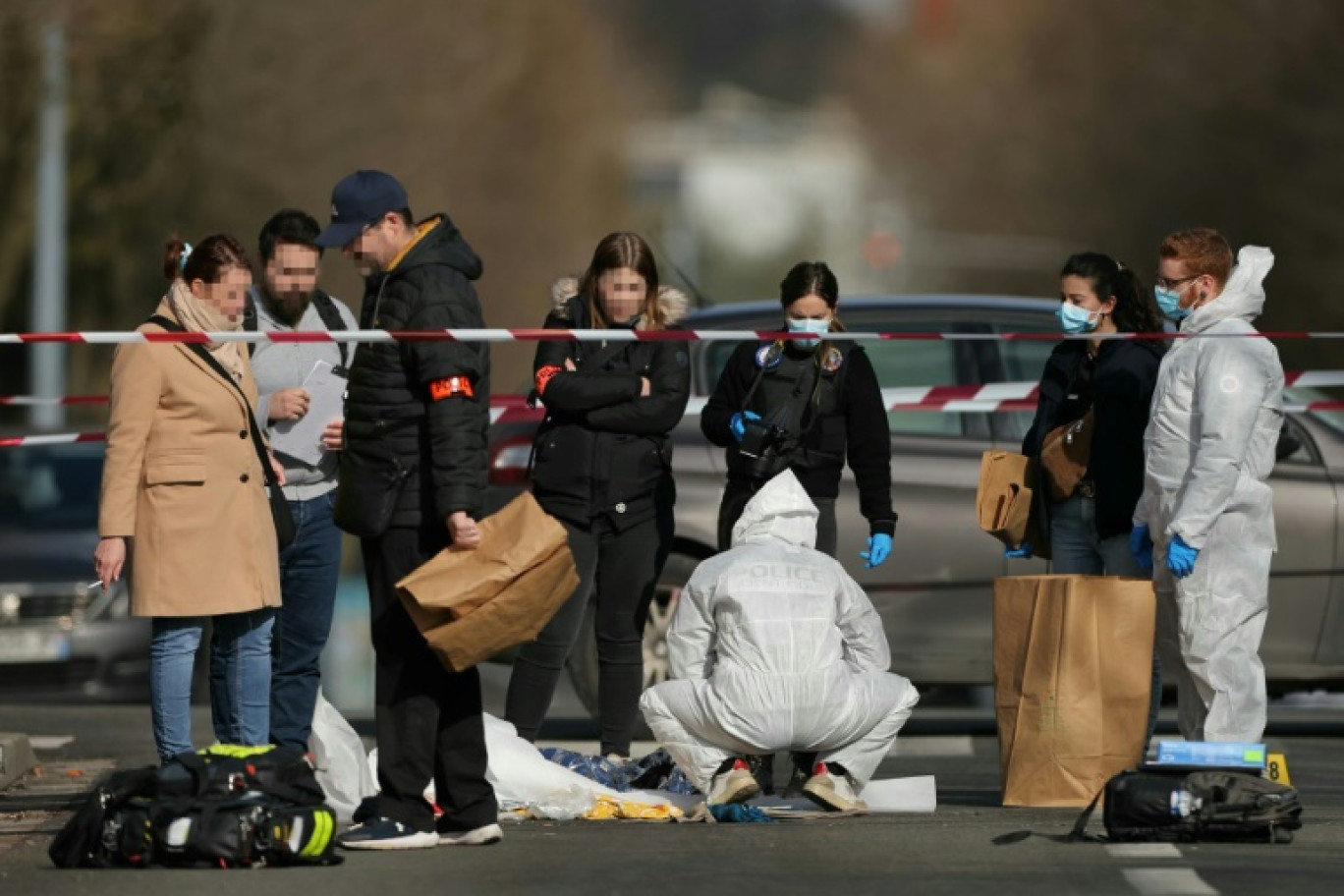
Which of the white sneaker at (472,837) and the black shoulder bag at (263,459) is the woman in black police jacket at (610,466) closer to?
the black shoulder bag at (263,459)

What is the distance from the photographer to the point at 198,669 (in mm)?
17156

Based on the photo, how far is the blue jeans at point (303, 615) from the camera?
10.8 metres

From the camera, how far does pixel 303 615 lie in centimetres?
1088

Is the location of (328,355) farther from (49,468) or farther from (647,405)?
(49,468)

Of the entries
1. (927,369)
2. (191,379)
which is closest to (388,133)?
(927,369)

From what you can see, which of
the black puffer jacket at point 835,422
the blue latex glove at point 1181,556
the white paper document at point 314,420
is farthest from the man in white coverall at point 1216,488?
the white paper document at point 314,420

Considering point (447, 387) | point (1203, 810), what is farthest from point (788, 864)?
point (447, 387)

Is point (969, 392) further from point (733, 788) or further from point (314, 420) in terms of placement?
point (733, 788)

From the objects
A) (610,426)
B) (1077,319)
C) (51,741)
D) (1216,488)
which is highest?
(1077,319)

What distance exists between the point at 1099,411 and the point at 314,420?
103 inches

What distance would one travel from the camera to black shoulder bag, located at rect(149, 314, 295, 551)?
9969 millimetres

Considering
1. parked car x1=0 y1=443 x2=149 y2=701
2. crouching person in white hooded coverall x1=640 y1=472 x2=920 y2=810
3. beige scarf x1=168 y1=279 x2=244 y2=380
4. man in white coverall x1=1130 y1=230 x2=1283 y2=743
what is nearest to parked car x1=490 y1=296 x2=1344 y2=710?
man in white coverall x1=1130 y1=230 x2=1283 y2=743

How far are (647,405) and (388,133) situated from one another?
129ft

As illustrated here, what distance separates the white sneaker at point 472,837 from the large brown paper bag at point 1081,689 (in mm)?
1991
